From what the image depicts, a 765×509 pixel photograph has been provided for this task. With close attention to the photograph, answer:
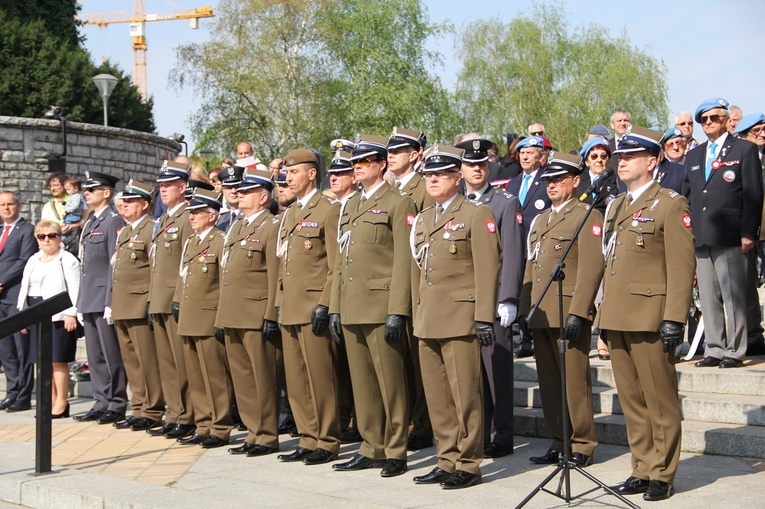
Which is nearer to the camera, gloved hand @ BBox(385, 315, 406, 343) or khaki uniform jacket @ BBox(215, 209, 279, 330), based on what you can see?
gloved hand @ BBox(385, 315, 406, 343)

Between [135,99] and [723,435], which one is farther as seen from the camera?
[135,99]

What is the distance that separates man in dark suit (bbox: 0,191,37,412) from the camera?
1129 cm

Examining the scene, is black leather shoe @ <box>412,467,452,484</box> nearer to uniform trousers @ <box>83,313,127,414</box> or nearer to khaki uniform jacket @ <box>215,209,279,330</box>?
khaki uniform jacket @ <box>215,209,279,330</box>

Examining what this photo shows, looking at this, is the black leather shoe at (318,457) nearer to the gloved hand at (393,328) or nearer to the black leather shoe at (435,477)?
the black leather shoe at (435,477)

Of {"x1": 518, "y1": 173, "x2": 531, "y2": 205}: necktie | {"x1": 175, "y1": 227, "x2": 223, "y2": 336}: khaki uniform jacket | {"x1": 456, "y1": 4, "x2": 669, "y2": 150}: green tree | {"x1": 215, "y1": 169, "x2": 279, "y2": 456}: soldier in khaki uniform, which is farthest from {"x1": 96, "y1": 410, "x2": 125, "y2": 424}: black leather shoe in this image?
{"x1": 456, "y1": 4, "x2": 669, "y2": 150}: green tree

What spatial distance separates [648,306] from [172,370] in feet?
15.1

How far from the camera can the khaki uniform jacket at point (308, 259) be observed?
7.67 meters

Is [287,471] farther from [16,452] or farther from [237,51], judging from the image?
[237,51]

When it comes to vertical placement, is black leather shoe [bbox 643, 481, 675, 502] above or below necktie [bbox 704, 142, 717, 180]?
below

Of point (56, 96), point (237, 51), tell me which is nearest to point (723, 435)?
point (56, 96)

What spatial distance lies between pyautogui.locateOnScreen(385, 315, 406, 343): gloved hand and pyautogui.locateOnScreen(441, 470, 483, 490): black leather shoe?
98 cm

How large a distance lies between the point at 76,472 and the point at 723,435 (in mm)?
4491

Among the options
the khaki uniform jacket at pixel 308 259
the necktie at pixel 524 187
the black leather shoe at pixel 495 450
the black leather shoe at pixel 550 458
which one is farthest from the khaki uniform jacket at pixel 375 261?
the necktie at pixel 524 187

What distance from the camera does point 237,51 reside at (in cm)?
4259
